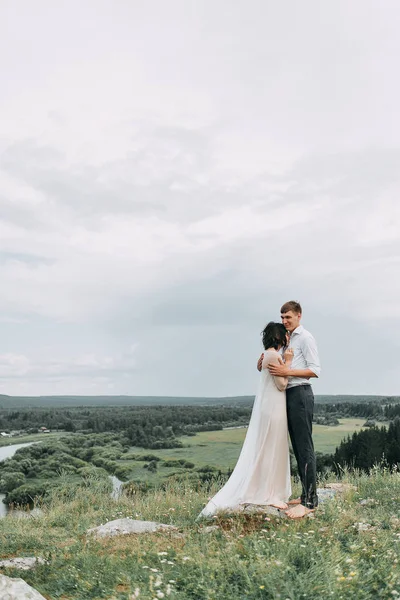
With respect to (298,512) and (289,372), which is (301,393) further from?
(298,512)

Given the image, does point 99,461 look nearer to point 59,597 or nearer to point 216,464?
point 216,464

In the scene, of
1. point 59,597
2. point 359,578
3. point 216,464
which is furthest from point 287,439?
point 216,464

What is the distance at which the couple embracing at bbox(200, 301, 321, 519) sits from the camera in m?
8.04

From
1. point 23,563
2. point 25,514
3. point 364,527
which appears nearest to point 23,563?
point 23,563

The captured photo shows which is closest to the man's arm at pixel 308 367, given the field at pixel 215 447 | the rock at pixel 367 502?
the rock at pixel 367 502

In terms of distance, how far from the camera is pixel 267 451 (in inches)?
327

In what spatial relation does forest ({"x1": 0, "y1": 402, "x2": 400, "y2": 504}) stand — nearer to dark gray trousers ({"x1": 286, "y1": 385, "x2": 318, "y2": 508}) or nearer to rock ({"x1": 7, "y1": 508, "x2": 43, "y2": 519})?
rock ({"x1": 7, "y1": 508, "x2": 43, "y2": 519})

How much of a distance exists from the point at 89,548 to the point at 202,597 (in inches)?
94.7

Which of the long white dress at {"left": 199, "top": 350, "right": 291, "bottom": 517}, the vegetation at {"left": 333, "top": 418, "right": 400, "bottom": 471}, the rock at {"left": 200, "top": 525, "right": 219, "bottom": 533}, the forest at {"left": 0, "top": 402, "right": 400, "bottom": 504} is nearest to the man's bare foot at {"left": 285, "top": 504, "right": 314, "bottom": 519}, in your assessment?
the long white dress at {"left": 199, "top": 350, "right": 291, "bottom": 517}

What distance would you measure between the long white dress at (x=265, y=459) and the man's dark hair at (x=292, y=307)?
654 millimetres

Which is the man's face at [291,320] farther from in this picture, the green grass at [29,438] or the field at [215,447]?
the green grass at [29,438]

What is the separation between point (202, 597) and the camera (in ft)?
16.2

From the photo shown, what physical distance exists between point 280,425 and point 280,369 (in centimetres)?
91

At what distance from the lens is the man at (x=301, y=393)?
26.1 ft
